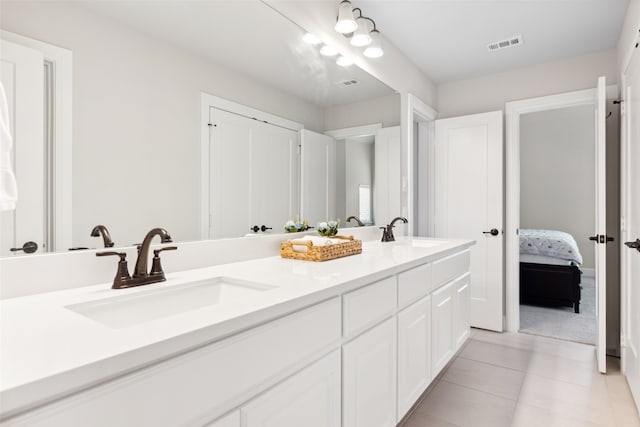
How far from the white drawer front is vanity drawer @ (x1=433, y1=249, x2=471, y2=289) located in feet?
3.77

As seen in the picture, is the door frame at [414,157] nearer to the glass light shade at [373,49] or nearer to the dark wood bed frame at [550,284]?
the glass light shade at [373,49]

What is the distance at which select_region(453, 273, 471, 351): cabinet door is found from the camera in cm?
232

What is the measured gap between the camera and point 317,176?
212 cm

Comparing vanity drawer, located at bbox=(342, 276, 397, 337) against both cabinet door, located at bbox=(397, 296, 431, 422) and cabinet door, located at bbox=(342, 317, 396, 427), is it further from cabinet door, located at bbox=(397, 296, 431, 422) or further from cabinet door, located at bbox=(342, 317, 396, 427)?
cabinet door, located at bbox=(397, 296, 431, 422)

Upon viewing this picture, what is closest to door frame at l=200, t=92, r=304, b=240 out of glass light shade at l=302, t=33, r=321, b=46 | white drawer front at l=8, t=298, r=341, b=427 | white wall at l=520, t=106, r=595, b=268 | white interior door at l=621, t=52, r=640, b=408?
white drawer front at l=8, t=298, r=341, b=427

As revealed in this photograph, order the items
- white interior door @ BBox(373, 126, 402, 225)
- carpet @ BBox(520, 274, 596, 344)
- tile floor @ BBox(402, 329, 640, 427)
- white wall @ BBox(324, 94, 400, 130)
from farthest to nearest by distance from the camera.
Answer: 1. carpet @ BBox(520, 274, 596, 344)
2. white interior door @ BBox(373, 126, 402, 225)
3. white wall @ BBox(324, 94, 400, 130)
4. tile floor @ BBox(402, 329, 640, 427)

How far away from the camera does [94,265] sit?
1.14 meters

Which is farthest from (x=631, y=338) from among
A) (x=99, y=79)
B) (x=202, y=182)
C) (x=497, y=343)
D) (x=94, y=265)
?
(x=99, y=79)

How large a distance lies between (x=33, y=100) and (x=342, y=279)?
1.05 meters

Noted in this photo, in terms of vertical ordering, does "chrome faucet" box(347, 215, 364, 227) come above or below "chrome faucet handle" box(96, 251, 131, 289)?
above

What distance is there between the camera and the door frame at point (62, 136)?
102 centimetres

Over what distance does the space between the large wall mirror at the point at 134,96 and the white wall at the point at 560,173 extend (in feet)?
19.6

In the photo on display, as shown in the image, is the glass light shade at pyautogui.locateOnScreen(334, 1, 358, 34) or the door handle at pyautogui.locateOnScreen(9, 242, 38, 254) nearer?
the door handle at pyautogui.locateOnScreen(9, 242, 38, 254)

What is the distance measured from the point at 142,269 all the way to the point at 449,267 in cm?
175
